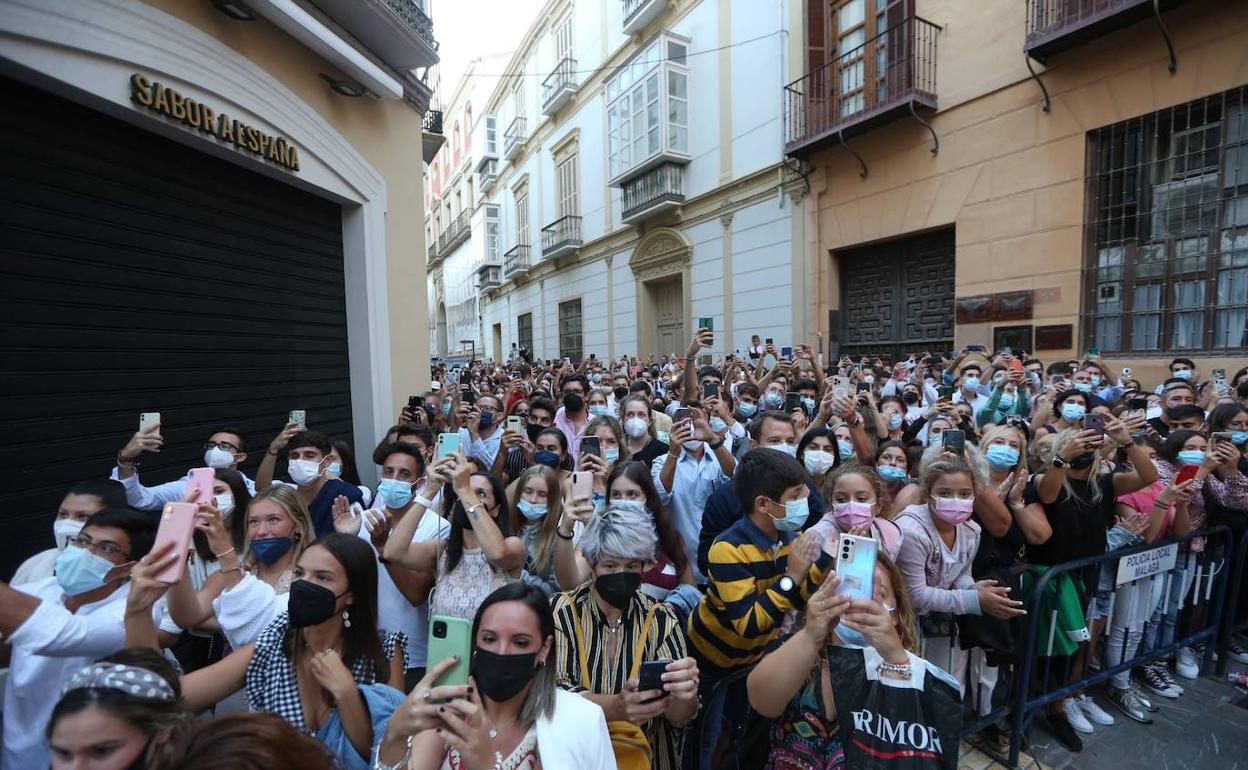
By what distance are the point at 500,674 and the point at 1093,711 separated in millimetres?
3678

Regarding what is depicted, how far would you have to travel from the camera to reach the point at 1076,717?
3256 mm

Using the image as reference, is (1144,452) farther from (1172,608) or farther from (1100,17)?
(1100,17)

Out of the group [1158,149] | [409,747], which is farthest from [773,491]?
[1158,149]

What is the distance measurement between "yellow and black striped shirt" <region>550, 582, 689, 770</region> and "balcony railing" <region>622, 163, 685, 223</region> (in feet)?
46.5

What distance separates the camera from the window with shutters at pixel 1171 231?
6836 millimetres

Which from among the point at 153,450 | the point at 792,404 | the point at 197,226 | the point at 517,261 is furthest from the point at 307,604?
the point at 517,261

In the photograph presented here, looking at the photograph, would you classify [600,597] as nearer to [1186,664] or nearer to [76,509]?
[76,509]

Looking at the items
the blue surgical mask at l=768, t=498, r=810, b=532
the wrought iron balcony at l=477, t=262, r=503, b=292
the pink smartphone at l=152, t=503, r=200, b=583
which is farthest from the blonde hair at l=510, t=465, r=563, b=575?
the wrought iron balcony at l=477, t=262, r=503, b=292

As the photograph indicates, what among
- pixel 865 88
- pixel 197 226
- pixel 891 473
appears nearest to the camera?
pixel 891 473

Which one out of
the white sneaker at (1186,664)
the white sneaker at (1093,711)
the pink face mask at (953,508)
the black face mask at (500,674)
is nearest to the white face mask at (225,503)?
the black face mask at (500,674)

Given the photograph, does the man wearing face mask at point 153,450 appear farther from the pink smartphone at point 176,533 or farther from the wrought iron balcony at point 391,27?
the wrought iron balcony at point 391,27

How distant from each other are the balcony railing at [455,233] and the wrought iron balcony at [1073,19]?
2890 centimetres

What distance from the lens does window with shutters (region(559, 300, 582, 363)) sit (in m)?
21.5

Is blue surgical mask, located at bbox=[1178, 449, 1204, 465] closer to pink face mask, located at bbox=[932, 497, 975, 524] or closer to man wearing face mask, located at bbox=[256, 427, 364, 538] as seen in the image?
pink face mask, located at bbox=[932, 497, 975, 524]
